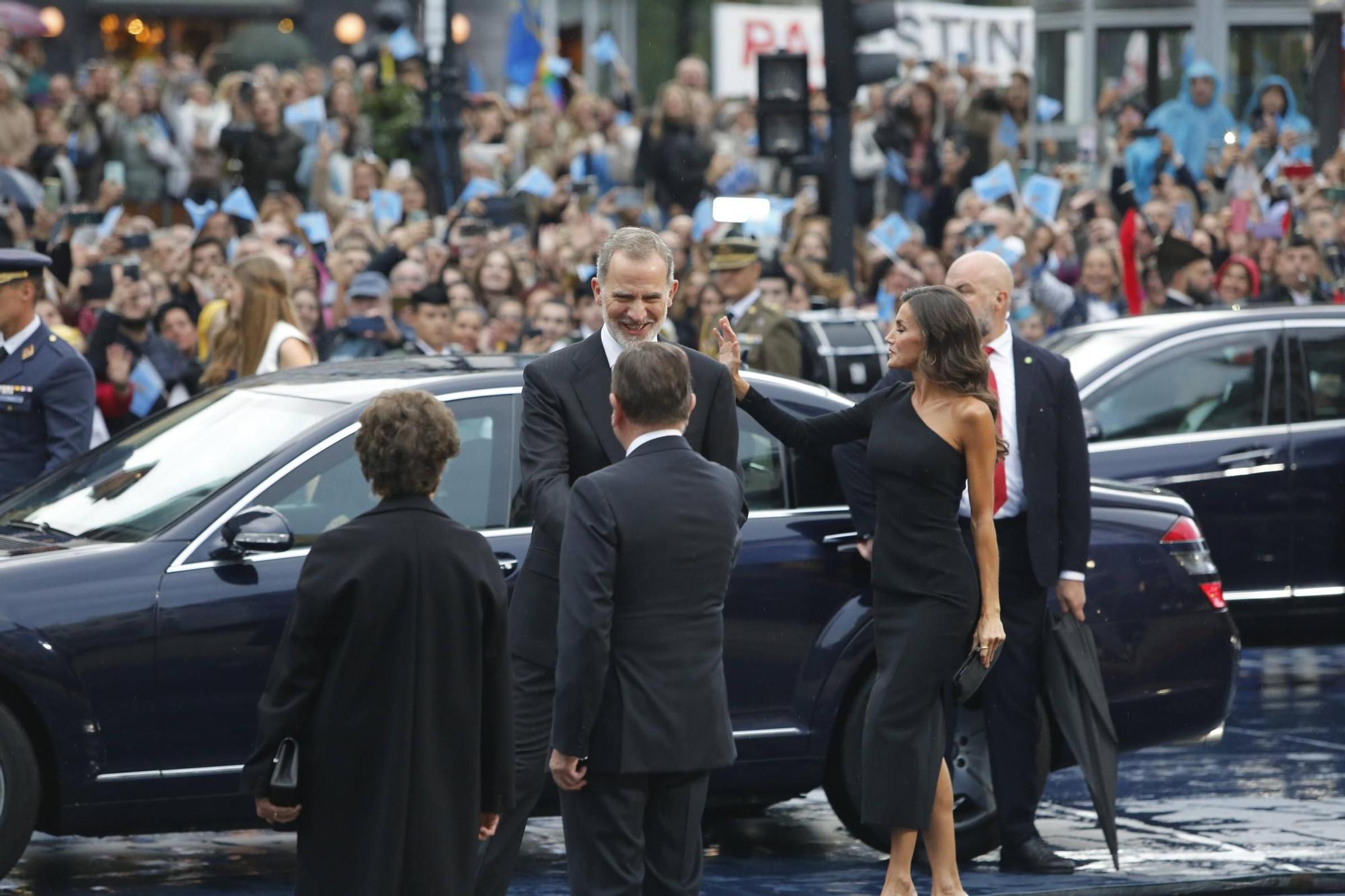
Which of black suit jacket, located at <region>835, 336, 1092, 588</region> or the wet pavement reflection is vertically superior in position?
black suit jacket, located at <region>835, 336, 1092, 588</region>

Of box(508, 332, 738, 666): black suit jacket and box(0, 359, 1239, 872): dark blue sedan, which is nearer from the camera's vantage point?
box(508, 332, 738, 666): black suit jacket

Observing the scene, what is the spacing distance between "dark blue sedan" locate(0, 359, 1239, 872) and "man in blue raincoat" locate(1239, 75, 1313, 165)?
12.0m

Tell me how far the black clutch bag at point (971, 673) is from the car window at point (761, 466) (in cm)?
99

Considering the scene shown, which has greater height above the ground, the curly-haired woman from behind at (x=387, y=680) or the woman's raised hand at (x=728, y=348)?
the woman's raised hand at (x=728, y=348)

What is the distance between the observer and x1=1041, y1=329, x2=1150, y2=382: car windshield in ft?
37.1

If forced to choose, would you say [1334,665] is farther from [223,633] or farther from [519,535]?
[223,633]

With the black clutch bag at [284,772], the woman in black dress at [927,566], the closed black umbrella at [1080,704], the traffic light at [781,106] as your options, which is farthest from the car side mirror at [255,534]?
the traffic light at [781,106]

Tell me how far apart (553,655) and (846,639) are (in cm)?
183

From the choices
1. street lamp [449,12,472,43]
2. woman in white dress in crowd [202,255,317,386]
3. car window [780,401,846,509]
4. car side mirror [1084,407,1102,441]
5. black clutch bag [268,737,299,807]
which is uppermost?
street lamp [449,12,472,43]

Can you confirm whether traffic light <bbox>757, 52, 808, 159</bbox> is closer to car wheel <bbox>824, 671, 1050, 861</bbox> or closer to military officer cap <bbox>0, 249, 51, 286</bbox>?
military officer cap <bbox>0, 249, 51, 286</bbox>

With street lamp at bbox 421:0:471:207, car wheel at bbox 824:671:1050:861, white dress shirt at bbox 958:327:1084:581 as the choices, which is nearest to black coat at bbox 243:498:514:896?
car wheel at bbox 824:671:1050:861

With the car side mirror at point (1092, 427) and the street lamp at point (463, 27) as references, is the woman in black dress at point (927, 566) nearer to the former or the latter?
the car side mirror at point (1092, 427)

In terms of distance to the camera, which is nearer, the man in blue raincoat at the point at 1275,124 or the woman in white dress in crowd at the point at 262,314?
the woman in white dress in crowd at the point at 262,314

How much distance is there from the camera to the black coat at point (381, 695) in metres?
5.12
